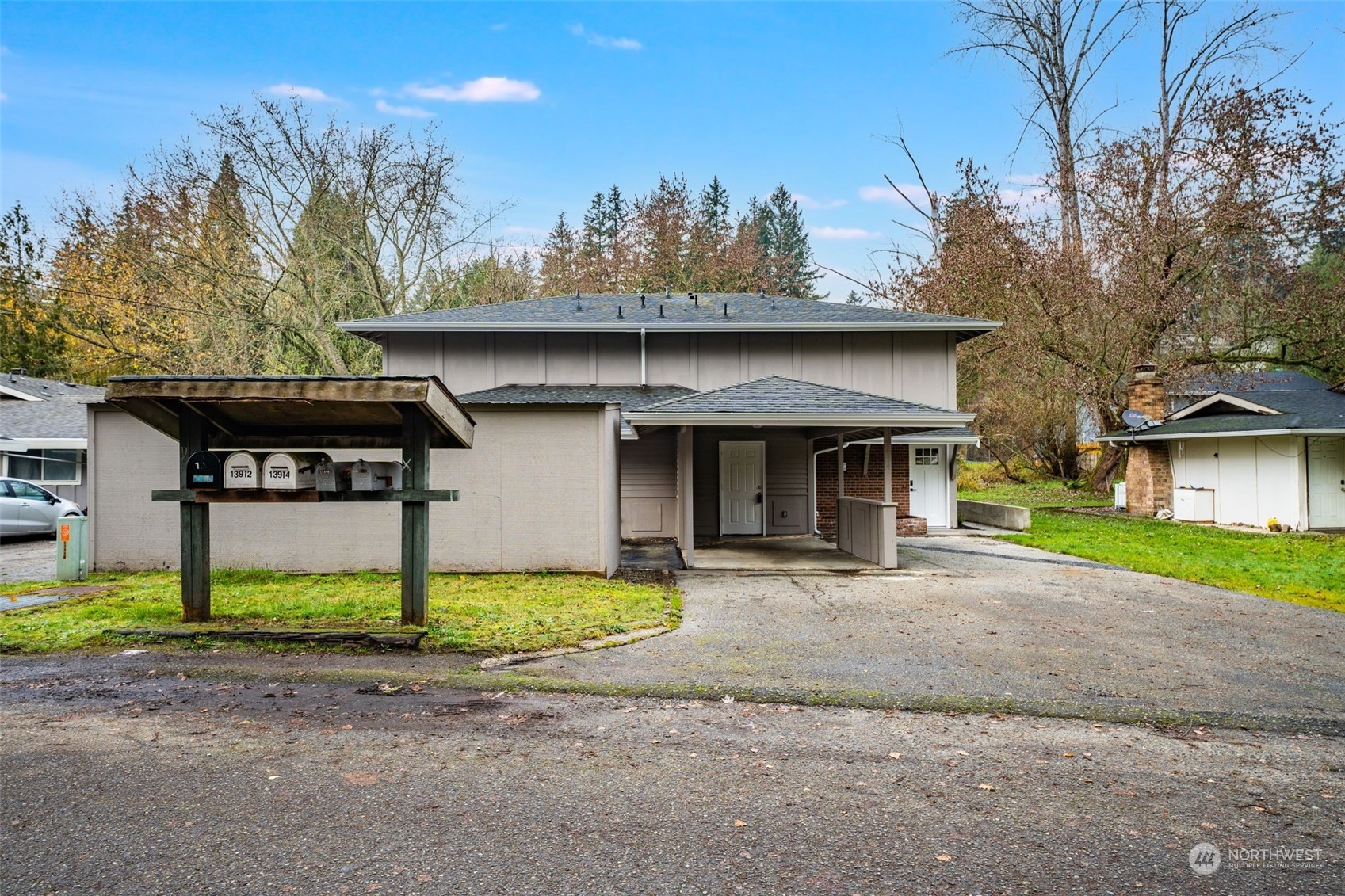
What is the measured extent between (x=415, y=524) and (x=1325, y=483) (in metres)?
20.2

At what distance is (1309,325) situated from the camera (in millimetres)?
22125

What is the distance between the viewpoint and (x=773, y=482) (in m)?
18.1

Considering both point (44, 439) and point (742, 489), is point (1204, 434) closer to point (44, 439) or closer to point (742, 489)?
point (742, 489)

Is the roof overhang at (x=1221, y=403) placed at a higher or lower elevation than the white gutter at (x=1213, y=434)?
higher

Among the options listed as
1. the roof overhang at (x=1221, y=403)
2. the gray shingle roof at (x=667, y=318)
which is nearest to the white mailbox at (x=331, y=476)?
the gray shingle roof at (x=667, y=318)

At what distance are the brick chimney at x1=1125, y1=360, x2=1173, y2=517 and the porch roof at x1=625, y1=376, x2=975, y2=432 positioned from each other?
14.1 metres

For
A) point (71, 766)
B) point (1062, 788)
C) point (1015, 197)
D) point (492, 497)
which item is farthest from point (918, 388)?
point (71, 766)

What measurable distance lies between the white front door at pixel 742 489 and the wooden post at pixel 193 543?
1172cm

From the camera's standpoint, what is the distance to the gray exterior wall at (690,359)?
17.5 meters

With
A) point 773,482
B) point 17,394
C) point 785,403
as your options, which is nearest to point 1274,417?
point 773,482

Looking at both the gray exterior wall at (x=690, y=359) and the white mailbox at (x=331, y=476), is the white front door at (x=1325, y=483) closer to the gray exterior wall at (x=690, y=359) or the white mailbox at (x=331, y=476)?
the gray exterior wall at (x=690, y=359)

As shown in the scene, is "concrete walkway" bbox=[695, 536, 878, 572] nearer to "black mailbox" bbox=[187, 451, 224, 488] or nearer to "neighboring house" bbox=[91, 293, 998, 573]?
"neighboring house" bbox=[91, 293, 998, 573]

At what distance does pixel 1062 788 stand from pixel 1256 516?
1958 centimetres

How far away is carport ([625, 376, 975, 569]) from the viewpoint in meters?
11.6
